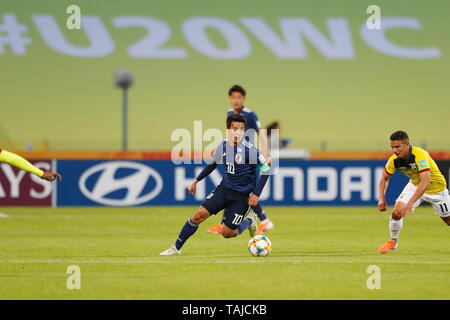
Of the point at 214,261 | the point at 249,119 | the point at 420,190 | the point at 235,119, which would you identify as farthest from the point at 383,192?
the point at 249,119

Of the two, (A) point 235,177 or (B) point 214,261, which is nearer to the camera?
(B) point 214,261

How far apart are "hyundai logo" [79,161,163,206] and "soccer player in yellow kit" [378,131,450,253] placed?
11220 millimetres

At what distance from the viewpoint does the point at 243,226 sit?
13.5 metres

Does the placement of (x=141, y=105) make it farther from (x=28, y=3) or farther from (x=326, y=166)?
(x=326, y=166)

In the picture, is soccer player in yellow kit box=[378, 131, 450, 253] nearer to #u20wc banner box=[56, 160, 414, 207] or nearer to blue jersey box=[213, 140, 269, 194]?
blue jersey box=[213, 140, 269, 194]

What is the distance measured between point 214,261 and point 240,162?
154 centimetres

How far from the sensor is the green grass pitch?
31.2 feet

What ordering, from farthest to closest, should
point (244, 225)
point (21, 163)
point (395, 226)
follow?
1. point (244, 225)
2. point (395, 226)
3. point (21, 163)

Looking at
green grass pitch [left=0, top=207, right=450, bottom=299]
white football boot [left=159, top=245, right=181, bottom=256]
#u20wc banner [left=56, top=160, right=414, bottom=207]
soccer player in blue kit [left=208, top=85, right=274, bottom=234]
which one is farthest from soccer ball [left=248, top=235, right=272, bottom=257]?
#u20wc banner [left=56, top=160, right=414, bottom=207]

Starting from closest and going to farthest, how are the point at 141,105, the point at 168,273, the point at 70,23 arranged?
the point at 168,273, the point at 70,23, the point at 141,105

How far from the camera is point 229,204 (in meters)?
12.7

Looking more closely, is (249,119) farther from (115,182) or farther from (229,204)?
(115,182)
